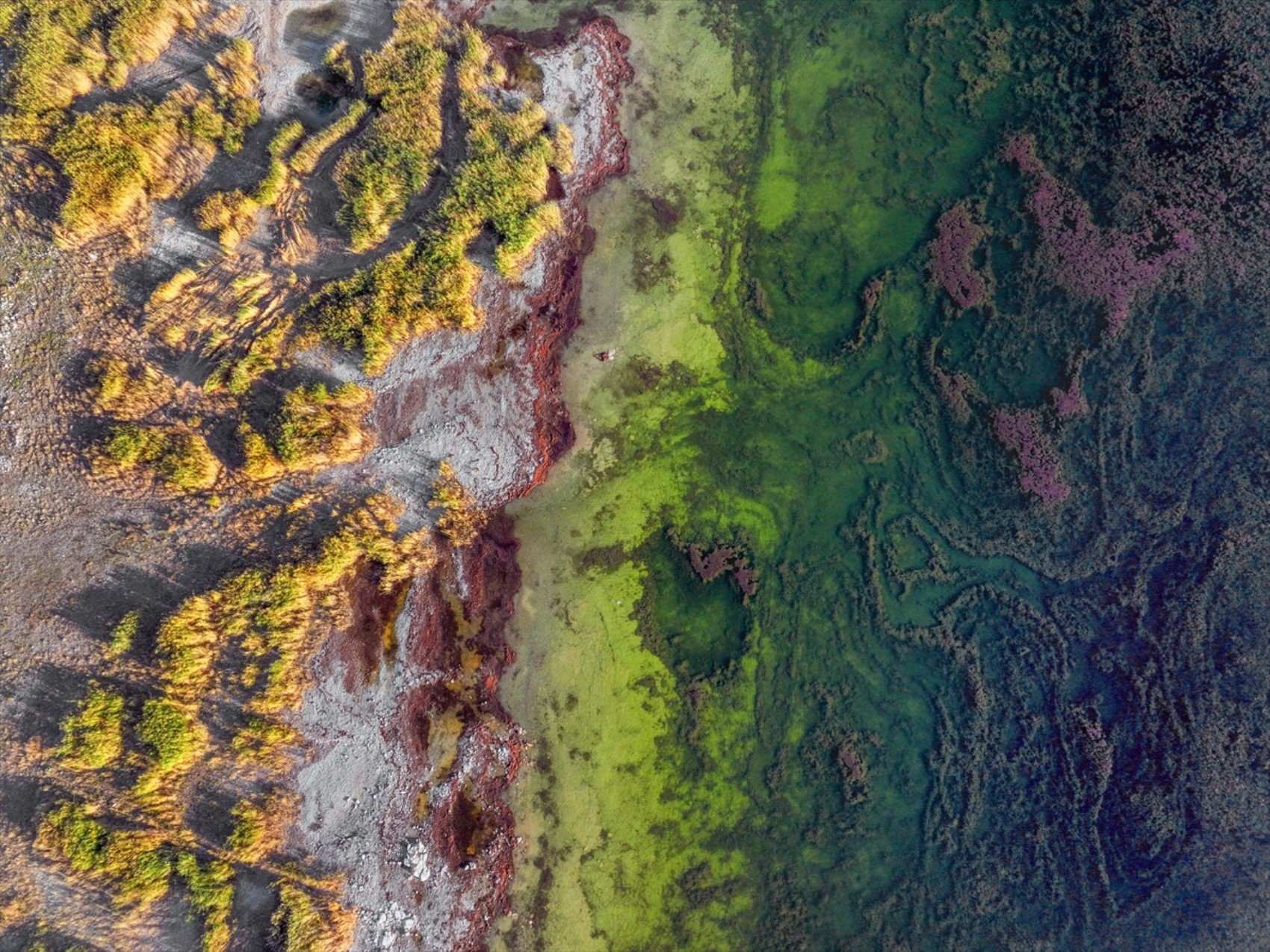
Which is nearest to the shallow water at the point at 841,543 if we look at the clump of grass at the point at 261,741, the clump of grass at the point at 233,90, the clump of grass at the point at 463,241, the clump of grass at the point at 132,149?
the clump of grass at the point at 463,241

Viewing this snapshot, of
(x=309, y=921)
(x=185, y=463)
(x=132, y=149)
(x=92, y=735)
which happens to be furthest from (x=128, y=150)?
(x=309, y=921)

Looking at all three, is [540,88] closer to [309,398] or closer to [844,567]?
[309,398]

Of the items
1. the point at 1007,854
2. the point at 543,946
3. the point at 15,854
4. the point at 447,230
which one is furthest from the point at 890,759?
the point at 15,854

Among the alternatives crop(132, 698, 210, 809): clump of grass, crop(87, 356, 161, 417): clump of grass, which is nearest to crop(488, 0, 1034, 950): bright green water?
crop(132, 698, 210, 809): clump of grass

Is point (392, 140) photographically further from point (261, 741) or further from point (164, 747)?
point (164, 747)

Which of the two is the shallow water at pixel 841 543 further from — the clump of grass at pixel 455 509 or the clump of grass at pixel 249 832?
the clump of grass at pixel 249 832
